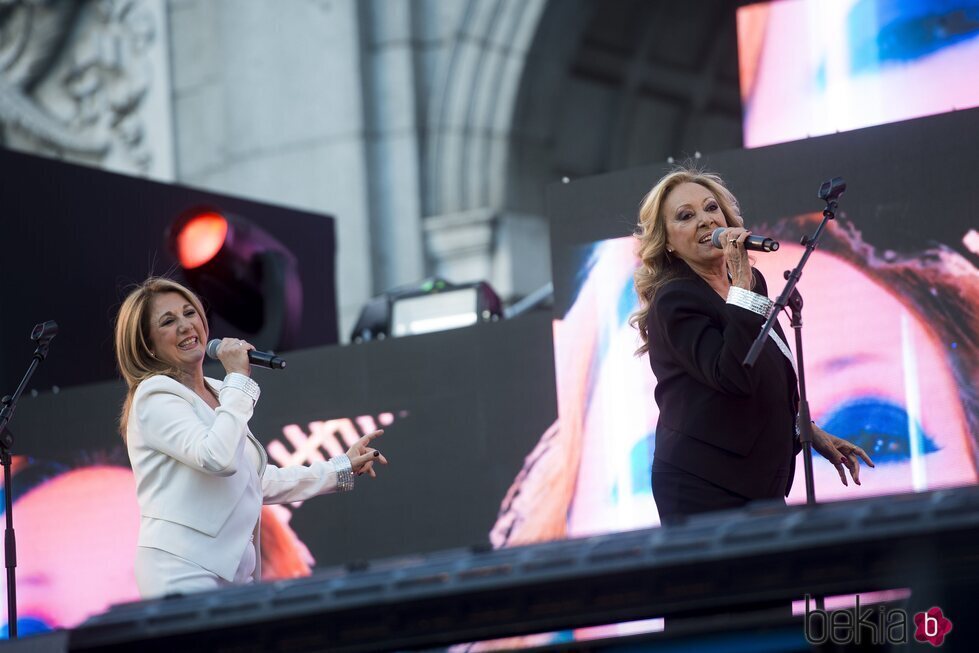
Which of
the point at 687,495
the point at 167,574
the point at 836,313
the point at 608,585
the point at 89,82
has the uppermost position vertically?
the point at 89,82

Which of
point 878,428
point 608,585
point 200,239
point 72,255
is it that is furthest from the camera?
point 72,255

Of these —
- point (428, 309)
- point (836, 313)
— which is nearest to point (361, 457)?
point (836, 313)

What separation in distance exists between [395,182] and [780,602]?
8445 mm

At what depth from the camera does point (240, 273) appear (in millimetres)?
5887

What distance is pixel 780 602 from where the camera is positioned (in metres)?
1.59

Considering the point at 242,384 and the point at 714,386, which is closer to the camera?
the point at 714,386

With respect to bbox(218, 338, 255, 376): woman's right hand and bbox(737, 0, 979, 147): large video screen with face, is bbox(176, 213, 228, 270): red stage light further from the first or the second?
bbox(218, 338, 255, 376): woman's right hand

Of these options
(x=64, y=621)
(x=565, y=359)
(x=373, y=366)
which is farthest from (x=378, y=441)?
(x=64, y=621)

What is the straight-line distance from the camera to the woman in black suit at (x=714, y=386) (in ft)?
9.41

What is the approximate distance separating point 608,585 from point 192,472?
1585 millimetres

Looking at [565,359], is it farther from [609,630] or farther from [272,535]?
[609,630]

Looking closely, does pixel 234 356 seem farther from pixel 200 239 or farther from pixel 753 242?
pixel 200 239

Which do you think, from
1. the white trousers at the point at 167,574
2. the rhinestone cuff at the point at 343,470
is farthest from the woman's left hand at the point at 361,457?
the white trousers at the point at 167,574

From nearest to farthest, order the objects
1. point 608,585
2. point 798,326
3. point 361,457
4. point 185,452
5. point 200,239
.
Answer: point 608,585 → point 185,452 → point 361,457 → point 798,326 → point 200,239
